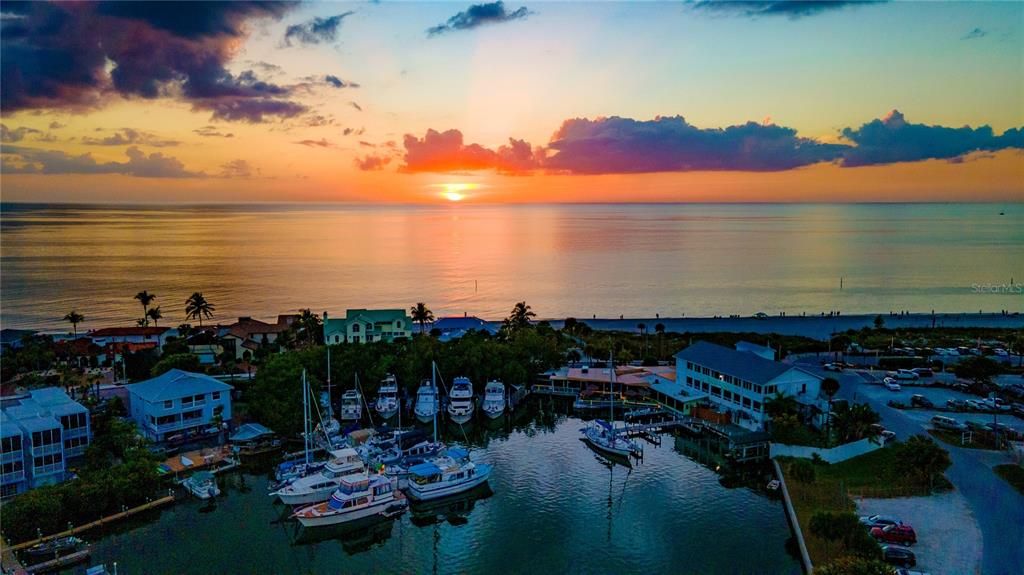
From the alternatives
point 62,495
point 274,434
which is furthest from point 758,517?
point 62,495

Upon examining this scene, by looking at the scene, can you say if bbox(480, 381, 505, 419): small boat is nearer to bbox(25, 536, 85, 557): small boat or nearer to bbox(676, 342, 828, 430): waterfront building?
bbox(676, 342, 828, 430): waterfront building

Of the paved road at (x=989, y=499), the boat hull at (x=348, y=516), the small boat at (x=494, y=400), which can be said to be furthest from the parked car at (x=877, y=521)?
the small boat at (x=494, y=400)

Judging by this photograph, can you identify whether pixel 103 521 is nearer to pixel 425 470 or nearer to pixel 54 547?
pixel 54 547

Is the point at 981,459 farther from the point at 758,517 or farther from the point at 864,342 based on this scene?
the point at 864,342

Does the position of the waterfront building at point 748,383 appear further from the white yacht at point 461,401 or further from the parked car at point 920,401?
the white yacht at point 461,401

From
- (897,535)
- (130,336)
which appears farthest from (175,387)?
(897,535)

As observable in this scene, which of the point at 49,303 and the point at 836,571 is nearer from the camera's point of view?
the point at 836,571
